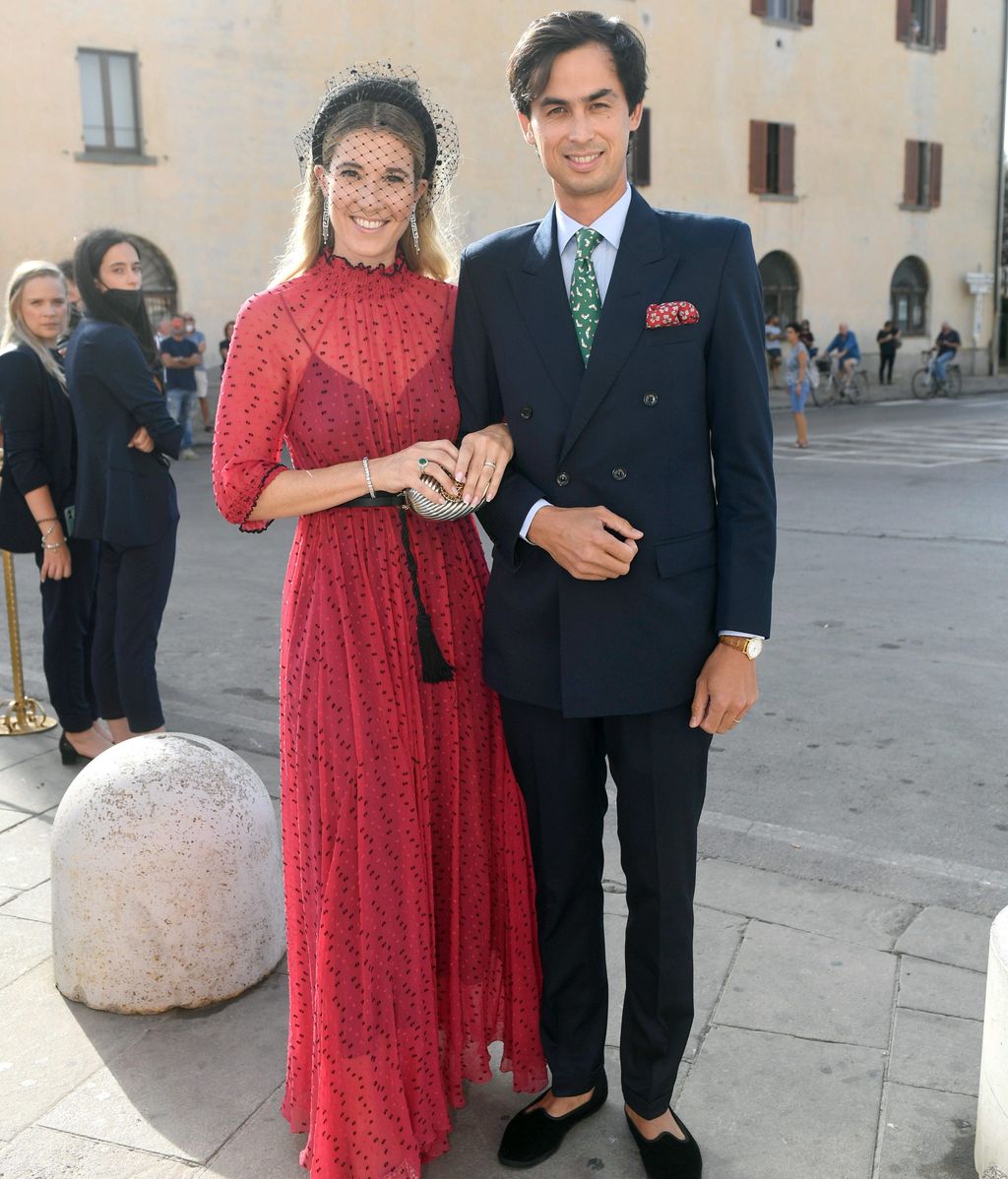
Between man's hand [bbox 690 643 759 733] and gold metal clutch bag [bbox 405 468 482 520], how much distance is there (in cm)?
53

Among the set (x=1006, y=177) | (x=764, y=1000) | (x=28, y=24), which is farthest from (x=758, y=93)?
(x=764, y=1000)

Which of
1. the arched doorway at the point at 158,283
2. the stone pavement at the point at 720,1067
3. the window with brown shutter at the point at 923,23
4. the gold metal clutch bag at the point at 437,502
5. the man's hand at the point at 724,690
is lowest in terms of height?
the stone pavement at the point at 720,1067

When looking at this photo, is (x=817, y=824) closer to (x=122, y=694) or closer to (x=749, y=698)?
(x=749, y=698)

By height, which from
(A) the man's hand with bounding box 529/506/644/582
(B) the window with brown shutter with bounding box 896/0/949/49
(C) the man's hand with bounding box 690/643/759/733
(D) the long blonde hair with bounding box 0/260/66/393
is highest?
(B) the window with brown shutter with bounding box 896/0/949/49

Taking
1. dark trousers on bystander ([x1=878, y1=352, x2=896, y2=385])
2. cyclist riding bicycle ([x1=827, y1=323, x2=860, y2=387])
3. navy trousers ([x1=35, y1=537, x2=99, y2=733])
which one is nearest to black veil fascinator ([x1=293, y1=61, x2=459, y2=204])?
navy trousers ([x1=35, y1=537, x2=99, y2=733])

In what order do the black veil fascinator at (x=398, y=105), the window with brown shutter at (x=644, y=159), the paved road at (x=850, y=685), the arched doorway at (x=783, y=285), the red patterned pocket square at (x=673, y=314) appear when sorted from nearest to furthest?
the red patterned pocket square at (x=673, y=314) → the black veil fascinator at (x=398, y=105) → the paved road at (x=850, y=685) → the window with brown shutter at (x=644, y=159) → the arched doorway at (x=783, y=285)

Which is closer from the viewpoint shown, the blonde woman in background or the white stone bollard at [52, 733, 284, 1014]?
the white stone bollard at [52, 733, 284, 1014]

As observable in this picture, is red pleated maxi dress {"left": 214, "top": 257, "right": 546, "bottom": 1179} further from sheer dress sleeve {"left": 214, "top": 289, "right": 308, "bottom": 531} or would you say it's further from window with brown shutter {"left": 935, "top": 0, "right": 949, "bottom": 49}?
window with brown shutter {"left": 935, "top": 0, "right": 949, "bottom": 49}

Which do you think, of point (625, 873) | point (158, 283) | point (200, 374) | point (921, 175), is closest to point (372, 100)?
point (625, 873)

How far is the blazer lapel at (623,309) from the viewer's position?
7.43ft

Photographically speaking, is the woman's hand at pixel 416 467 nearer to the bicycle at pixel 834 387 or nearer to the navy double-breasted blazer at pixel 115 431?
the navy double-breasted blazer at pixel 115 431

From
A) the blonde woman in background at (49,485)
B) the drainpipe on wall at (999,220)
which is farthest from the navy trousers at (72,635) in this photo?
the drainpipe on wall at (999,220)

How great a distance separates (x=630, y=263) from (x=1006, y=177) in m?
38.3

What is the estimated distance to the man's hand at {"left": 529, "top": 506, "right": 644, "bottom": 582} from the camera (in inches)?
88.3
